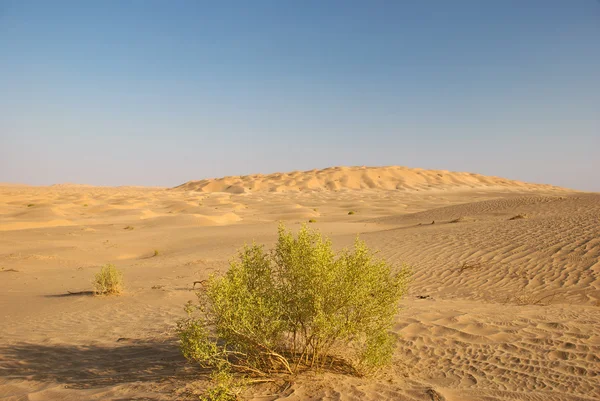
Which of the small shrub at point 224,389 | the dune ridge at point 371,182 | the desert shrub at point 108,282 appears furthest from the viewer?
the dune ridge at point 371,182

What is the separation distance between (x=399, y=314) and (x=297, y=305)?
3346mm

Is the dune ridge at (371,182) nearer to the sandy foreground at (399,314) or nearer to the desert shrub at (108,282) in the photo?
the sandy foreground at (399,314)

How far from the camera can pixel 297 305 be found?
4434mm

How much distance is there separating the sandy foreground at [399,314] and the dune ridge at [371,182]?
147 ft

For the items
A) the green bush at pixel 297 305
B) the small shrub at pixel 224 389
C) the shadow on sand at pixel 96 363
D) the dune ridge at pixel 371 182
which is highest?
the dune ridge at pixel 371 182

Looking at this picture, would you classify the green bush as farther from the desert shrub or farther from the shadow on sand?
the desert shrub

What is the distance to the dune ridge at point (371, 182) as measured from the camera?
6581 centimetres

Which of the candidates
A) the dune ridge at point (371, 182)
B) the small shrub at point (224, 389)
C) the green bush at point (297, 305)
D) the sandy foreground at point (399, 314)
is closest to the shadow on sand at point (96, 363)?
the sandy foreground at point (399, 314)

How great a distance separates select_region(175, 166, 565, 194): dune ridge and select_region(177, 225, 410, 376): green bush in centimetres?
5895

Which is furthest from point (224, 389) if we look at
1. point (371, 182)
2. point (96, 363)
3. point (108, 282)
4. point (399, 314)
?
point (371, 182)

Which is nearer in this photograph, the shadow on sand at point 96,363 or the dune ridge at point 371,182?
the shadow on sand at point 96,363

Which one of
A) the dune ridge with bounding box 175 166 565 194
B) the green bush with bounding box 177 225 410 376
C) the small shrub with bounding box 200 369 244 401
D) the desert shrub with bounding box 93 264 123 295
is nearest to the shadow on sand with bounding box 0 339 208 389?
the small shrub with bounding box 200 369 244 401

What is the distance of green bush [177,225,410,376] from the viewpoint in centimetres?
416

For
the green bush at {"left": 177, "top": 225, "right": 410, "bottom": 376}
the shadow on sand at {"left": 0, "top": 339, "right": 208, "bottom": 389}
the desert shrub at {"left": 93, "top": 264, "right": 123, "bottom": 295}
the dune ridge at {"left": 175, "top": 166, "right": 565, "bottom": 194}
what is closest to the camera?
the green bush at {"left": 177, "top": 225, "right": 410, "bottom": 376}
